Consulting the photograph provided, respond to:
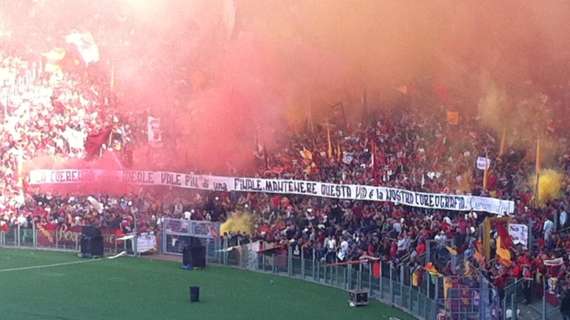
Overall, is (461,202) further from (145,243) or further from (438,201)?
(145,243)

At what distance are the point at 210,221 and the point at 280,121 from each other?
6769 mm

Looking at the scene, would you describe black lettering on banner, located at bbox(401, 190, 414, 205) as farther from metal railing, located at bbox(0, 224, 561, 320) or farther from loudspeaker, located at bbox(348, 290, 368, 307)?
loudspeaker, located at bbox(348, 290, 368, 307)

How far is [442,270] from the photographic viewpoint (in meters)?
19.1

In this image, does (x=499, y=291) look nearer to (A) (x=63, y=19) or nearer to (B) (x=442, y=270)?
(B) (x=442, y=270)

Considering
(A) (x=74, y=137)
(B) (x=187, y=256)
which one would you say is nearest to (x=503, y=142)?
(B) (x=187, y=256)

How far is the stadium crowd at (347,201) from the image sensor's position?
2025 centimetres

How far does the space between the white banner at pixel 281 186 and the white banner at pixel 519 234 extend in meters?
2.01

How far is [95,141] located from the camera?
3409 cm

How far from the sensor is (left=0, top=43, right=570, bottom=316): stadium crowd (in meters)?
20.2

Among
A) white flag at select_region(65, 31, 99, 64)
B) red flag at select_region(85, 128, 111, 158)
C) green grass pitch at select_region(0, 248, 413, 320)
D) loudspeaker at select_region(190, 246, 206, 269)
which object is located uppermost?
white flag at select_region(65, 31, 99, 64)

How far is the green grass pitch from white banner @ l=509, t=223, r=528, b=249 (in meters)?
2.50

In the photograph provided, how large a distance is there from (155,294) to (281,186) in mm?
7140

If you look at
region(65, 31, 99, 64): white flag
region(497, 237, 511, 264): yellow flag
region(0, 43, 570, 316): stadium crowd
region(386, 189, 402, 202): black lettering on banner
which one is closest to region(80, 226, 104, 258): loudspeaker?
region(0, 43, 570, 316): stadium crowd

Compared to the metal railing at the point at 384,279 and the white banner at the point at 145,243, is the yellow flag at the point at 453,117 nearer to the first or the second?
the metal railing at the point at 384,279
